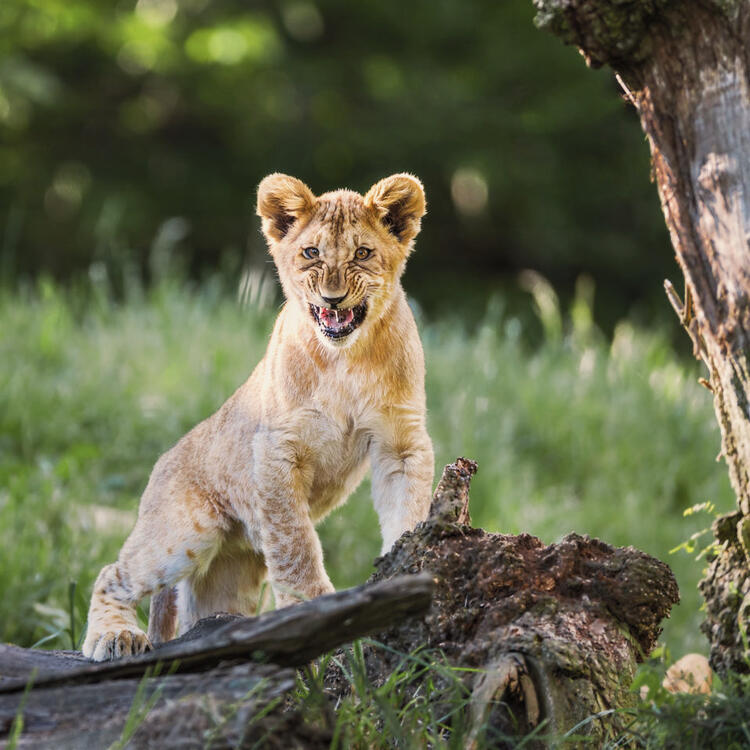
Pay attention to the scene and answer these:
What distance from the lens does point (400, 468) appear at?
397 cm

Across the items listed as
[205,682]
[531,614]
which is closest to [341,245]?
[531,614]

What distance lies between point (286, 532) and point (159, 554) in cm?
50

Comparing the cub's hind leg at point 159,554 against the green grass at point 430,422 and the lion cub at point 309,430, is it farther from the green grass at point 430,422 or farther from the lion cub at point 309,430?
the green grass at point 430,422

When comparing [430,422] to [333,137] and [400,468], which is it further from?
[333,137]

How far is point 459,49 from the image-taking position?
15789 millimetres

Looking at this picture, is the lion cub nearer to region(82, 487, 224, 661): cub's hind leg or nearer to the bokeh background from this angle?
region(82, 487, 224, 661): cub's hind leg

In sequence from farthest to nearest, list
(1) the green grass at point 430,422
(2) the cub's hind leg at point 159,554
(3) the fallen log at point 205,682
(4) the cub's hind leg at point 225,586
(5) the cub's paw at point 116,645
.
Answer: (1) the green grass at point 430,422
(4) the cub's hind leg at point 225,586
(2) the cub's hind leg at point 159,554
(5) the cub's paw at point 116,645
(3) the fallen log at point 205,682

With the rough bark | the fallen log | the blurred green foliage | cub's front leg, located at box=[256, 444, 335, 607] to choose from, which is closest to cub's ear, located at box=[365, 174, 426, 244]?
cub's front leg, located at box=[256, 444, 335, 607]

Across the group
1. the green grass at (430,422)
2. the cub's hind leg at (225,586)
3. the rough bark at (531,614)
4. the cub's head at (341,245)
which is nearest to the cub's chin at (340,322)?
the cub's head at (341,245)

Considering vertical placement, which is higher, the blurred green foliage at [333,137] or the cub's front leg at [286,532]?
the blurred green foliage at [333,137]

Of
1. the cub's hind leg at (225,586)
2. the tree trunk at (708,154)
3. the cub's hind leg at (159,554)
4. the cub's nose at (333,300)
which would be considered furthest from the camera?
the cub's hind leg at (225,586)

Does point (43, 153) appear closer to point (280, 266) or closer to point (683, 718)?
point (280, 266)

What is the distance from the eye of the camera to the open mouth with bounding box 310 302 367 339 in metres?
3.89

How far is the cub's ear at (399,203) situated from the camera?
4129 millimetres
